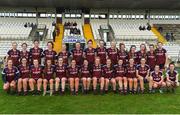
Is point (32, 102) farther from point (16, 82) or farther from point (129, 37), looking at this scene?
point (129, 37)

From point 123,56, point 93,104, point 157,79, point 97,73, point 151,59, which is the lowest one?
point 93,104

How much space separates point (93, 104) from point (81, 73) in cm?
167

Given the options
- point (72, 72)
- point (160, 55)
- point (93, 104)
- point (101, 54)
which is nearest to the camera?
point (93, 104)

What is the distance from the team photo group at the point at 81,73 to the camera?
35.6 ft


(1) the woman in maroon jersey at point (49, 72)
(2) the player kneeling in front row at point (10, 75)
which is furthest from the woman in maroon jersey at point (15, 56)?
(1) the woman in maroon jersey at point (49, 72)

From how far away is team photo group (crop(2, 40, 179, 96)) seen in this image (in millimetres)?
10859

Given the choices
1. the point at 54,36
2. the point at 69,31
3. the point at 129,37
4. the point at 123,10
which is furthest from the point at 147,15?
the point at 54,36

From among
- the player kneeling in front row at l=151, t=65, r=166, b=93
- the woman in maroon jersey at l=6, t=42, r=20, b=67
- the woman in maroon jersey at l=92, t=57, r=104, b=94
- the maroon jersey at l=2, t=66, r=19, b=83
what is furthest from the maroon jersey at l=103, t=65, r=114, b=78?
the woman in maroon jersey at l=6, t=42, r=20, b=67

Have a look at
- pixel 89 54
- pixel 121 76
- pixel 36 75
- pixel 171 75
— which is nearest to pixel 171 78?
pixel 171 75

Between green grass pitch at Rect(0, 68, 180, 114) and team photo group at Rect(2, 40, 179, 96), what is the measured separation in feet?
1.10

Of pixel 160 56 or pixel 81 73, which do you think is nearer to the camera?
pixel 81 73

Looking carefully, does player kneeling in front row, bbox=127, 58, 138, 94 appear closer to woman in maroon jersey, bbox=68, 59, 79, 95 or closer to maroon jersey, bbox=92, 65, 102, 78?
maroon jersey, bbox=92, 65, 102, 78

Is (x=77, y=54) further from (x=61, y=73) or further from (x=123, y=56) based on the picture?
(x=123, y=56)

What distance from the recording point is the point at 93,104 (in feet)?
31.4
